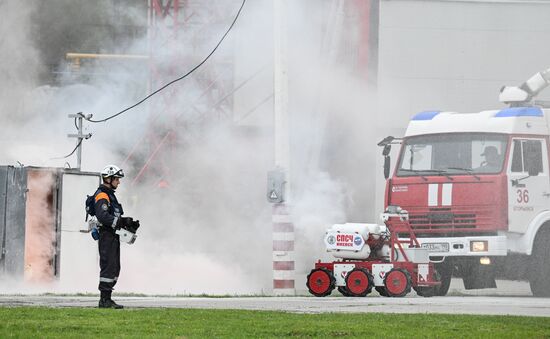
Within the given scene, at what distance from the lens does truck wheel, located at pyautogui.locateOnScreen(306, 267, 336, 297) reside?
739 inches

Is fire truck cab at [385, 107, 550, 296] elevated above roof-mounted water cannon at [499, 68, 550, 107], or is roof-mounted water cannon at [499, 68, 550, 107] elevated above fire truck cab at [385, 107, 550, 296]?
roof-mounted water cannon at [499, 68, 550, 107]

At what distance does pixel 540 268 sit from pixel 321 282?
348cm

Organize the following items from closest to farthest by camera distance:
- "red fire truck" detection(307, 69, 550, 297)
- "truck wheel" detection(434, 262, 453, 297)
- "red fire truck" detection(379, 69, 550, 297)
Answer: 1. "red fire truck" detection(307, 69, 550, 297)
2. "red fire truck" detection(379, 69, 550, 297)
3. "truck wheel" detection(434, 262, 453, 297)

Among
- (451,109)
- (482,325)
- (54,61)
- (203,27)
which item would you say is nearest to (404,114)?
(451,109)

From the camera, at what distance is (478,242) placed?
19516mm

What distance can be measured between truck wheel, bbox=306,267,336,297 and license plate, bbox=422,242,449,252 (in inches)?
72.8

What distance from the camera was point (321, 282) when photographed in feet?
61.9

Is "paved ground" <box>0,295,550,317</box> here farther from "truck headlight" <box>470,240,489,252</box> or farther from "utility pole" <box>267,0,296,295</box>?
"utility pole" <box>267,0,296,295</box>

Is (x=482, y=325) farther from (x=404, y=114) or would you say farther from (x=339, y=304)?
(x=404, y=114)

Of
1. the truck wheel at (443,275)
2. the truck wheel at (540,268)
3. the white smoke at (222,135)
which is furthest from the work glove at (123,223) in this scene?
the white smoke at (222,135)

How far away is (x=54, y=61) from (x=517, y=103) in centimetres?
1817

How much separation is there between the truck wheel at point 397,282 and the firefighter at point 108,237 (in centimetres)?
512

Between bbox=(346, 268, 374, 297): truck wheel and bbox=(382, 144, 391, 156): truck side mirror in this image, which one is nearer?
bbox=(346, 268, 374, 297): truck wheel

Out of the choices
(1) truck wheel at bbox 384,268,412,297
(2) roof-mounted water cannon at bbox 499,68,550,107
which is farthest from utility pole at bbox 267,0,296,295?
(2) roof-mounted water cannon at bbox 499,68,550,107
